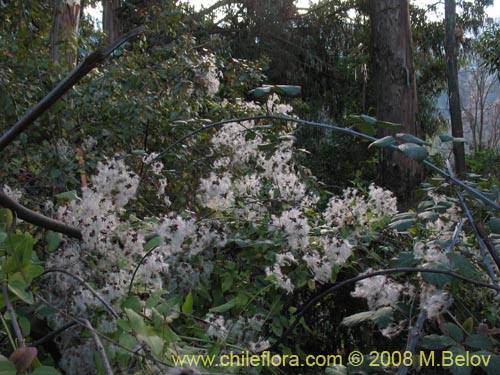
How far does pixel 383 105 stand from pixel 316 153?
553 centimetres

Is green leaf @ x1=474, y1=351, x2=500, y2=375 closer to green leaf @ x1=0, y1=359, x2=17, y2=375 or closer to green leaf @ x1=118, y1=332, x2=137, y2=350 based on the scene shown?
green leaf @ x1=118, y1=332, x2=137, y2=350

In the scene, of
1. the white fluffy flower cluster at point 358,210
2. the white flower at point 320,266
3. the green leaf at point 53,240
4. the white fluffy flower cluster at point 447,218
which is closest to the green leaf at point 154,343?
the green leaf at point 53,240

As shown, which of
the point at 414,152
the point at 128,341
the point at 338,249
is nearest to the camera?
the point at 128,341

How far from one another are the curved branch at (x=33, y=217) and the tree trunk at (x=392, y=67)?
434 cm

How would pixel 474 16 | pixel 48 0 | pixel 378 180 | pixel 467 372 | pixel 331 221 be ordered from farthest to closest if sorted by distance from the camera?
pixel 474 16 → pixel 378 180 → pixel 48 0 → pixel 331 221 → pixel 467 372

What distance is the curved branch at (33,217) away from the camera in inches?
36.9

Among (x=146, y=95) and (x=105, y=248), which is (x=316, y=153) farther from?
(x=105, y=248)

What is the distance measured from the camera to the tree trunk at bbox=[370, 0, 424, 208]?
5.41m

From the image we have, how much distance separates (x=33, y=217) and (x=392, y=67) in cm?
504

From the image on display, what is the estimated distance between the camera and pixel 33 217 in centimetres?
101

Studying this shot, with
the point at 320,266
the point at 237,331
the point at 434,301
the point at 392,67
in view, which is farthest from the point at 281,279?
the point at 392,67

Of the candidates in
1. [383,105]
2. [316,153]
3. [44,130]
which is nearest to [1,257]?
[44,130]

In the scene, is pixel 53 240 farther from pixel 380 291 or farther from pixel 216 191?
pixel 380 291

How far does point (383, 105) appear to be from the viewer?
5.50 m
